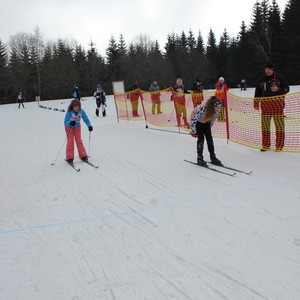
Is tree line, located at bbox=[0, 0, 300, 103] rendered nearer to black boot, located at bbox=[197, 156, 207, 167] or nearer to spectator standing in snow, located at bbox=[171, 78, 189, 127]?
spectator standing in snow, located at bbox=[171, 78, 189, 127]

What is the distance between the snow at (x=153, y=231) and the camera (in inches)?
122

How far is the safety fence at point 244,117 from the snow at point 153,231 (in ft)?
1.60

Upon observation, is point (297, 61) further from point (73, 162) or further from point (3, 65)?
point (73, 162)

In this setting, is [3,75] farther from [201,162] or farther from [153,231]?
[153,231]

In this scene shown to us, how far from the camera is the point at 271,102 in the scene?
7.47 meters

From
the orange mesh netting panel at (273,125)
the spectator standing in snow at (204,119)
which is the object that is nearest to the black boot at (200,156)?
the spectator standing in snow at (204,119)

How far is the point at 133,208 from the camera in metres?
4.96

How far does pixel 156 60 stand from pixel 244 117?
6142 cm

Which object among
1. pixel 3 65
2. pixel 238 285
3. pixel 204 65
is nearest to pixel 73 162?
pixel 238 285

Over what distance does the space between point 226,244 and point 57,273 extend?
175 cm

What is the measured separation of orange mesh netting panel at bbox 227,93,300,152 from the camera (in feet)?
24.1

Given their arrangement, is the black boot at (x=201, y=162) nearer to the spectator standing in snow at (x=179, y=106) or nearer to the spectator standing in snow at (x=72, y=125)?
the spectator standing in snow at (x=72, y=125)

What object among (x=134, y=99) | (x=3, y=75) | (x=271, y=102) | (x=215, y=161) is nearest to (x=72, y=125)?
(x=215, y=161)

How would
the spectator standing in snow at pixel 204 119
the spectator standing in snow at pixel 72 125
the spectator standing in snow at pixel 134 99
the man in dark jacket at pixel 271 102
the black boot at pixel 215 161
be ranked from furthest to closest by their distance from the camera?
the spectator standing in snow at pixel 134 99 → the spectator standing in snow at pixel 72 125 → the man in dark jacket at pixel 271 102 → the black boot at pixel 215 161 → the spectator standing in snow at pixel 204 119
